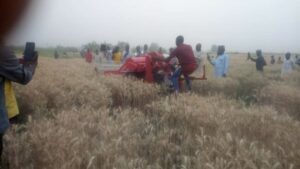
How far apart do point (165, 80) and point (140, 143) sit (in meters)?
5.11

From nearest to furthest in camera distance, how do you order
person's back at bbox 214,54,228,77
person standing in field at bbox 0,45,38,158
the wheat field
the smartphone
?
the wheat field → person standing in field at bbox 0,45,38,158 → the smartphone → person's back at bbox 214,54,228,77

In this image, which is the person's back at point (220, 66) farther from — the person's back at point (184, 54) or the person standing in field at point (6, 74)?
the person standing in field at point (6, 74)

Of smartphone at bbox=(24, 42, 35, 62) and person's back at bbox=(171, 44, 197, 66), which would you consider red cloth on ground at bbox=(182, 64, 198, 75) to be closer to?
person's back at bbox=(171, 44, 197, 66)

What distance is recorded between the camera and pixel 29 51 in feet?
11.3

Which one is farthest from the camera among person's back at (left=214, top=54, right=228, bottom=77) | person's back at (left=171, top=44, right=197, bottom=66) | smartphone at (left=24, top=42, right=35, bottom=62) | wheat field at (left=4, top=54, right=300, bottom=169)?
person's back at (left=214, top=54, right=228, bottom=77)

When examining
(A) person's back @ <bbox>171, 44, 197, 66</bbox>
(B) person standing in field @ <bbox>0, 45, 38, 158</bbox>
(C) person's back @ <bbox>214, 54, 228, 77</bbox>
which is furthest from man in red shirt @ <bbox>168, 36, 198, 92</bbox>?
(B) person standing in field @ <bbox>0, 45, 38, 158</bbox>

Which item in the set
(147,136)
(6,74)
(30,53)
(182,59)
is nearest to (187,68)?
(182,59)

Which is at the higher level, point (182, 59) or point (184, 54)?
point (184, 54)

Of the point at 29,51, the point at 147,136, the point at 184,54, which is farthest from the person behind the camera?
the point at 184,54

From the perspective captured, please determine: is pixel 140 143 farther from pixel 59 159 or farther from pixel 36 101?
pixel 36 101

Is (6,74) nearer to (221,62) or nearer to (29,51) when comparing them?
(29,51)

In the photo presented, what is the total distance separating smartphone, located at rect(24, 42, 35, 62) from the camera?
3418 mm

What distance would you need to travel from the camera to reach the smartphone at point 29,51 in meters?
3.42

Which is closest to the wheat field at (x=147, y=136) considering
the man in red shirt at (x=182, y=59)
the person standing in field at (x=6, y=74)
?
the person standing in field at (x=6, y=74)
